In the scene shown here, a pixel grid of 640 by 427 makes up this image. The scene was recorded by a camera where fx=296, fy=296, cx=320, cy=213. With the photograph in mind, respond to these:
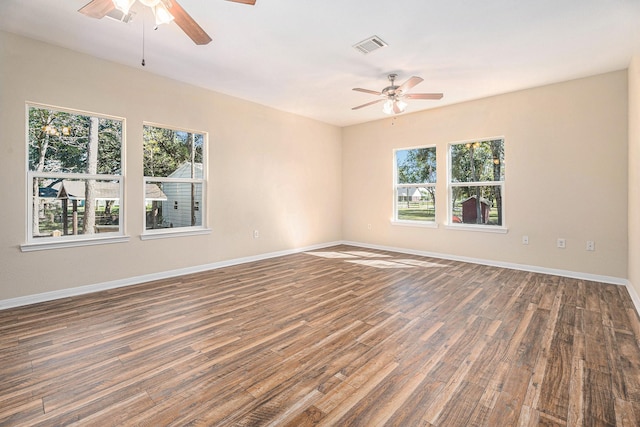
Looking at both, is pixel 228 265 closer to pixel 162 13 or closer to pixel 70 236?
pixel 70 236

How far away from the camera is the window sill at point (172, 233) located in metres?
4.14

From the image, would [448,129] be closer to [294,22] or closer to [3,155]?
[294,22]

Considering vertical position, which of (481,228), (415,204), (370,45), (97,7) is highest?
(370,45)

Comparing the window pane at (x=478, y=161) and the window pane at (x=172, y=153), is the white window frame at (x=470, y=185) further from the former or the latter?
the window pane at (x=172, y=153)

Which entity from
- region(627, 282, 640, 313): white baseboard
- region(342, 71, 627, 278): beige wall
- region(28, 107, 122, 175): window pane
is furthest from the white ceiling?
region(627, 282, 640, 313): white baseboard

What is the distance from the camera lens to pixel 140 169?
4.07 metres

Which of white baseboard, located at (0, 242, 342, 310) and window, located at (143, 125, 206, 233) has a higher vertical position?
window, located at (143, 125, 206, 233)

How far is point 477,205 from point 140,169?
5438 millimetres

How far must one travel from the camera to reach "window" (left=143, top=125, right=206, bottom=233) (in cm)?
425

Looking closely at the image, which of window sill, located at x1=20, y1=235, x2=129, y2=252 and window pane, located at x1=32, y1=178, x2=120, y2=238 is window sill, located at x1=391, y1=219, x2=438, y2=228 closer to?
window sill, located at x1=20, y1=235, x2=129, y2=252

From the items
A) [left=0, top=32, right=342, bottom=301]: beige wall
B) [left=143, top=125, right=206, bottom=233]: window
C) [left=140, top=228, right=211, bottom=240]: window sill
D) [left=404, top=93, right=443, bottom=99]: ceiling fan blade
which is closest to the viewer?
[left=0, top=32, right=342, bottom=301]: beige wall

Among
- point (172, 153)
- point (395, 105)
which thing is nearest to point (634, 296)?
point (395, 105)

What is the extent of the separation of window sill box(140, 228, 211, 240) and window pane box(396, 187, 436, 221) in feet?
12.8

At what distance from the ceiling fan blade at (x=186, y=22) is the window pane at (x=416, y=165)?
465 cm
